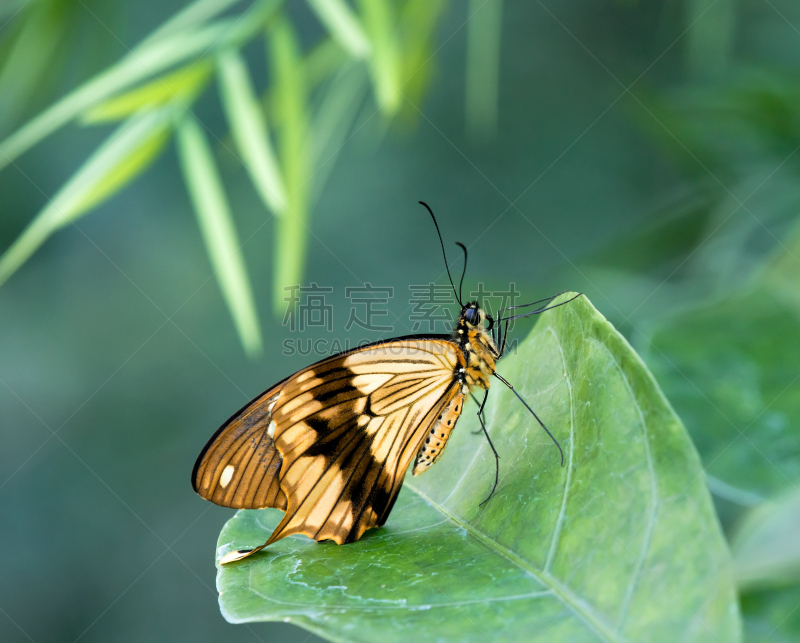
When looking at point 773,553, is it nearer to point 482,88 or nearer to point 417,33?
point 417,33

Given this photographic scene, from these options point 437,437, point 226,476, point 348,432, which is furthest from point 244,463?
point 437,437

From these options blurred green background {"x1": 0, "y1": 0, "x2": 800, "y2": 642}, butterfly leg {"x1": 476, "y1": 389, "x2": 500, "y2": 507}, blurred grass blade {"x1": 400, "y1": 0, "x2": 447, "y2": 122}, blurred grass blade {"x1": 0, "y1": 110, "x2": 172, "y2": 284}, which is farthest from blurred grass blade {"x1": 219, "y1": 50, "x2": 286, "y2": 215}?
butterfly leg {"x1": 476, "y1": 389, "x2": 500, "y2": 507}

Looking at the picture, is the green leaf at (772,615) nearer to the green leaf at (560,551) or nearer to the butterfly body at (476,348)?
the green leaf at (560,551)

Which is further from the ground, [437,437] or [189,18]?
[189,18]

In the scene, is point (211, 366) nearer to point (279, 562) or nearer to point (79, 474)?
point (79, 474)

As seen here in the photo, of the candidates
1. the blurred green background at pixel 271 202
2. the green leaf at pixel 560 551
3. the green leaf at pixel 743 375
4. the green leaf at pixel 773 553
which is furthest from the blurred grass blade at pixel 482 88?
the green leaf at pixel 773 553

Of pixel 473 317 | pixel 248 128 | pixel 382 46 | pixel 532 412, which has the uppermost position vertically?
pixel 382 46
